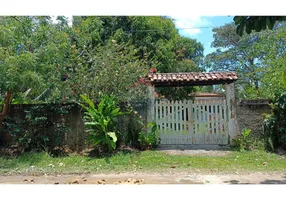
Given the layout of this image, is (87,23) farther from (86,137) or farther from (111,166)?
(111,166)

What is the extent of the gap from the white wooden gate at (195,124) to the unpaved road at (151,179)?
269 centimetres

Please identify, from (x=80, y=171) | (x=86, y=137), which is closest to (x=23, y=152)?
(x=86, y=137)

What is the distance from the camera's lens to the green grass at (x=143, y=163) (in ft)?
17.6

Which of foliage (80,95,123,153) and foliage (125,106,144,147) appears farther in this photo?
foliage (125,106,144,147)

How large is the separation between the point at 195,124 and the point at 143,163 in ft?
8.11

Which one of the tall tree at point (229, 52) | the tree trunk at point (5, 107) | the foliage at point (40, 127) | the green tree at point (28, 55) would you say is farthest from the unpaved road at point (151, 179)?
the tall tree at point (229, 52)

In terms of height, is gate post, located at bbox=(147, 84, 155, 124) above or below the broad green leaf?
above

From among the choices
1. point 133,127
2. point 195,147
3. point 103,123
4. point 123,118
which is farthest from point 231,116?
point 103,123

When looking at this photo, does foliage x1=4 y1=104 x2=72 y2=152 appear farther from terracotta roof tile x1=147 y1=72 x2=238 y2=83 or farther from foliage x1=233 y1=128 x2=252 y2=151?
foliage x1=233 y1=128 x2=252 y2=151

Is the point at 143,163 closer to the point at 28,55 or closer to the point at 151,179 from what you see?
the point at 151,179

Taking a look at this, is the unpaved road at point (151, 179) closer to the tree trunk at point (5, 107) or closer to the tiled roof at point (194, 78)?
the tree trunk at point (5, 107)

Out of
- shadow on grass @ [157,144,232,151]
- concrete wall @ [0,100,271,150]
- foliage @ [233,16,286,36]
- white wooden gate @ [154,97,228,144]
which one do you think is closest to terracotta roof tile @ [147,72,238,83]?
white wooden gate @ [154,97,228,144]

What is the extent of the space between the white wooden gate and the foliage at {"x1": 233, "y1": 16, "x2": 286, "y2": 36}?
14.0 ft

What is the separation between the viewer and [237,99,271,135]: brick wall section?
7527 millimetres
